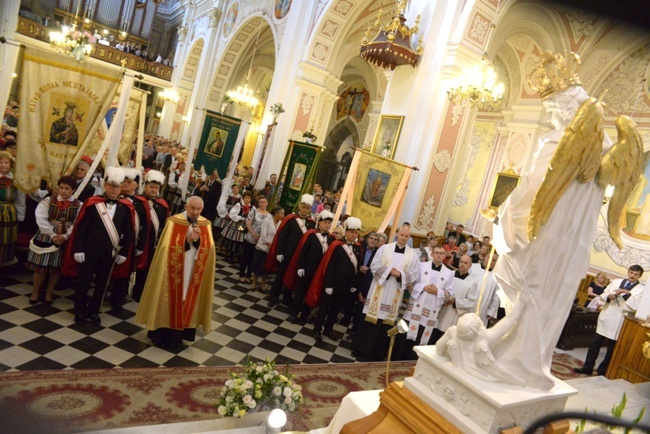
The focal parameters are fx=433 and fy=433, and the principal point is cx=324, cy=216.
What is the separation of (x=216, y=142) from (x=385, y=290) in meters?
4.89

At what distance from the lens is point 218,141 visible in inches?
341

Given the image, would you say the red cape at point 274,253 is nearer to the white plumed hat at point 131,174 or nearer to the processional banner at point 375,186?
the processional banner at point 375,186

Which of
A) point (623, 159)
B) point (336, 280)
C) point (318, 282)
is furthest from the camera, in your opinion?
point (318, 282)

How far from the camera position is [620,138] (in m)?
2.35

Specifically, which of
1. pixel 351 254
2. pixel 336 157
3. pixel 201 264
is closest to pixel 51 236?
pixel 201 264

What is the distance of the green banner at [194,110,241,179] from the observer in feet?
28.2

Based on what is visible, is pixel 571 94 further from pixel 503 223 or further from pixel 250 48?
pixel 250 48

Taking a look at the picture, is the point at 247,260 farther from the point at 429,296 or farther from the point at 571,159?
the point at 571,159

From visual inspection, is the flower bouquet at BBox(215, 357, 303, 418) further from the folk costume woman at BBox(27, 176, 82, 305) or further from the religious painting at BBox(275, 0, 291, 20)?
Result: the religious painting at BBox(275, 0, 291, 20)

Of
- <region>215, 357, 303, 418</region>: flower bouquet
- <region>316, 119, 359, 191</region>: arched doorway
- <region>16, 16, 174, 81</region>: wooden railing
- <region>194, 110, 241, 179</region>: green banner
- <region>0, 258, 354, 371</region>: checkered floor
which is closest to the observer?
<region>215, 357, 303, 418</region>: flower bouquet

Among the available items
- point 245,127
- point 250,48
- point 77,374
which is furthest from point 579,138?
point 250,48

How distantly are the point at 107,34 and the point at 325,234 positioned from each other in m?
25.0

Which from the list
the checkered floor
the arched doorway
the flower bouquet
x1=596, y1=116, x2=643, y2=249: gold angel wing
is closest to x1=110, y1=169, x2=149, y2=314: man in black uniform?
the checkered floor

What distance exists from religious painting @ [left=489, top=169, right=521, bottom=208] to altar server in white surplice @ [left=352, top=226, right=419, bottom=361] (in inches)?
288
